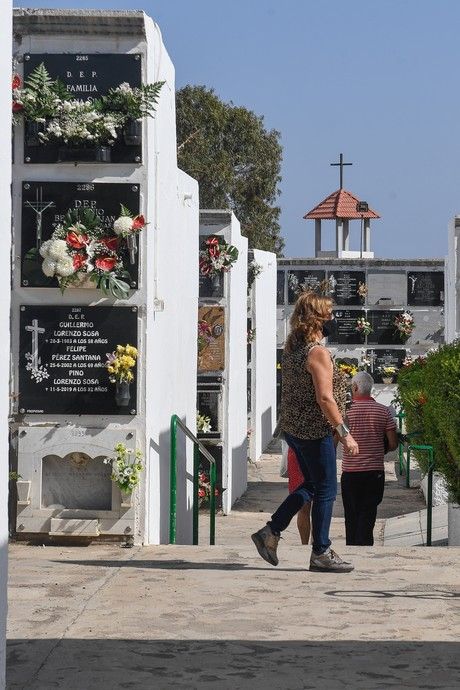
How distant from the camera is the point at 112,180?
836 centimetres

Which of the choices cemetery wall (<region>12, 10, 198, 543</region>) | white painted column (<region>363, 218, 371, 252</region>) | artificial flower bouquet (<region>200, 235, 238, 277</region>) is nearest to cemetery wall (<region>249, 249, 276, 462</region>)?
artificial flower bouquet (<region>200, 235, 238, 277</region>)

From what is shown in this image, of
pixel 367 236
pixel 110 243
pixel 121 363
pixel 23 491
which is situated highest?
pixel 367 236

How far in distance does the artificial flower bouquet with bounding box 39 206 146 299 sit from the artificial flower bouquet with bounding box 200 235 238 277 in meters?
6.28

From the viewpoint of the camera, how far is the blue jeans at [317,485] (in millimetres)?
7352

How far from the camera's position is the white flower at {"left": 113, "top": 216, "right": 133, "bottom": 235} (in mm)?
8195

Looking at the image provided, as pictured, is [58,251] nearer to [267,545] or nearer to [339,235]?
[267,545]

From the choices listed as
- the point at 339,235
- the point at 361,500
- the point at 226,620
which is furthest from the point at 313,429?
the point at 339,235

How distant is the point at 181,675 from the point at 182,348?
18.7ft

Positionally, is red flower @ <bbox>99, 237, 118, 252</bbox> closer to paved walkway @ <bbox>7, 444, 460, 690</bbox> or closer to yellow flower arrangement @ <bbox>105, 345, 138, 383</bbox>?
yellow flower arrangement @ <bbox>105, 345, 138, 383</bbox>

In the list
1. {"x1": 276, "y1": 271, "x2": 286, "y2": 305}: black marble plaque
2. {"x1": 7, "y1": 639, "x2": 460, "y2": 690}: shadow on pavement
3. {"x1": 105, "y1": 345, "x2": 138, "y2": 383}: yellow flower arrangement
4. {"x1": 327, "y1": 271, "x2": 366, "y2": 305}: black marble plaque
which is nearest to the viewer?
{"x1": 7, "y1": 639, "x2": 460, "y2": 690}: shadow on pavement

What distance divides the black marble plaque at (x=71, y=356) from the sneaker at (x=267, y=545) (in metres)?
1.38

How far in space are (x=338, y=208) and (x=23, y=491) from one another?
2970 centimetres

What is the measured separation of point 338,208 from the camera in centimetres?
3744

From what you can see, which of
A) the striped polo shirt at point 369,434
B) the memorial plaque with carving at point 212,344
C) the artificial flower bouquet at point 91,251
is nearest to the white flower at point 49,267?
the artificial flower bouquet at point 91,251
